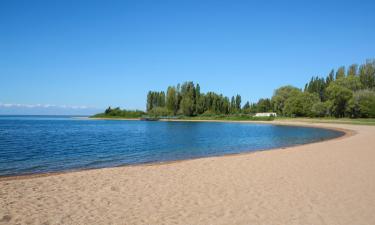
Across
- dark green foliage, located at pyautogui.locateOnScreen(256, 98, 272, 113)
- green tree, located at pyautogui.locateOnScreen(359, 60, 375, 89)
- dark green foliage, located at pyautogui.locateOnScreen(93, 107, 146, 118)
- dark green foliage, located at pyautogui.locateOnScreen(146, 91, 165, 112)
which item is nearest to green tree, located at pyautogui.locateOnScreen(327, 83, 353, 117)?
green tree, located at pyautogui.locateOnScreen(359, 60, 375, 89)

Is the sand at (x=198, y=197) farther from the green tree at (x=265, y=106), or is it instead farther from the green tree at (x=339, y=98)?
the green tree at (x=265, y=106)

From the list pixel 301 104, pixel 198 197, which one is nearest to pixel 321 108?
pixel 301 104

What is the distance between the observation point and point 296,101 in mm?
97188

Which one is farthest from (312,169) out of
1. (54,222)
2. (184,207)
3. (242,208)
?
(54,222)

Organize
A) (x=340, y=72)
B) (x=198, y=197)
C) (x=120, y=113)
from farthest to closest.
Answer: (x=120, y=113)
(x=340, y=72)
(x=198, y=197)

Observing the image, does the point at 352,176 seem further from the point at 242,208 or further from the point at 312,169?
the point at 242,208

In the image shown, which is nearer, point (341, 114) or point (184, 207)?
point (184, 207)

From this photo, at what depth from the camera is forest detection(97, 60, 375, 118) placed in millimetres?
81938

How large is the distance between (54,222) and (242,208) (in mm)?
4241

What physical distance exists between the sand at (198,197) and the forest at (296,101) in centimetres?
7516

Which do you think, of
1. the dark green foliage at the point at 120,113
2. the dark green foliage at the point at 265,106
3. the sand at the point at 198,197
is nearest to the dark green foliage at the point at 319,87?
the dark green foliage at the point at 265,106

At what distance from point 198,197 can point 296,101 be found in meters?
95.6

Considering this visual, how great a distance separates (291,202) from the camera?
784 centimetres

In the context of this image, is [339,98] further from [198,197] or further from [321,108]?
[198,197]
